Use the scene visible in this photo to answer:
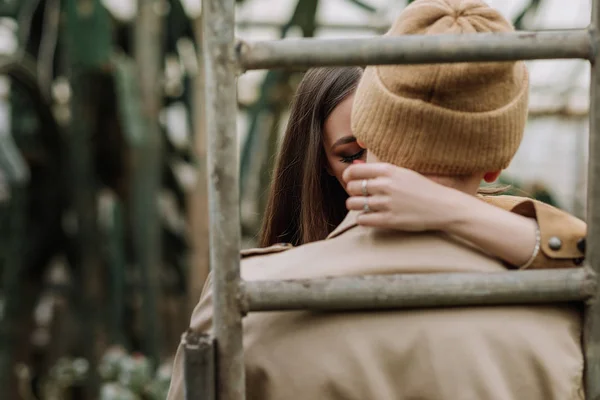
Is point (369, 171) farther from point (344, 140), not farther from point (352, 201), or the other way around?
point (344, 140)

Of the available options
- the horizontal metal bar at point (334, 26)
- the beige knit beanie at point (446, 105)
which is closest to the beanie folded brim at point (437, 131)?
the beige knit beanie at point (446, 105)

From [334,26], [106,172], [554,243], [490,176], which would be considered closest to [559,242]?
[554,243]

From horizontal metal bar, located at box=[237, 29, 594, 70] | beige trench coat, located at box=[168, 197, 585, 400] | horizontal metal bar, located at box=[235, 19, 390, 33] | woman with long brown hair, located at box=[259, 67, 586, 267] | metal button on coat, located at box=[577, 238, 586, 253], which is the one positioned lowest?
beige trench coat, located at box=[168, 197, 585, 400]

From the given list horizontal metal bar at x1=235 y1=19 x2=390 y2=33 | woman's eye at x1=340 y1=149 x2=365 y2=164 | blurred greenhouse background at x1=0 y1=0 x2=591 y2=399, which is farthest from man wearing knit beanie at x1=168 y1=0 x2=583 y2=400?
horizontal metal bar at x1=235 y1=19 x2=390 y2=33

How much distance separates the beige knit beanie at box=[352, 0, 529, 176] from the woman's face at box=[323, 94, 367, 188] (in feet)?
1.34

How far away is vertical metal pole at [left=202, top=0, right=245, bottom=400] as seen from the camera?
2.07ft

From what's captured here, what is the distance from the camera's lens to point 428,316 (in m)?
0.68

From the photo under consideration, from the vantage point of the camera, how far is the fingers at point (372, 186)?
0.68 meters

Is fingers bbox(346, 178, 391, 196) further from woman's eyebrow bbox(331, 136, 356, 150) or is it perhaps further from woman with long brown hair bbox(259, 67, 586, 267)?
woman's eyebrow bbox(331, 136, 356, 150)

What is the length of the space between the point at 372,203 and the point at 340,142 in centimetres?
47

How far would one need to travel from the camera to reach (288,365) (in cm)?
68

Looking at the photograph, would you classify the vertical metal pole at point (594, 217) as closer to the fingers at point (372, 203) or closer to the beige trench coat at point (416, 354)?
the beige trench coat at point (416, 354)

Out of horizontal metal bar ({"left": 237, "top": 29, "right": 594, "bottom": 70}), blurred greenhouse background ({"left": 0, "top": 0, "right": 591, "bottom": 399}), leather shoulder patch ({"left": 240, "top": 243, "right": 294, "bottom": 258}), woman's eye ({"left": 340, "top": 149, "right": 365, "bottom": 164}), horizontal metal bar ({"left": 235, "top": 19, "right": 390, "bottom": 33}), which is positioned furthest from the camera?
horizontal metal bar ({"left": 235, "top": 19, "right": 390, "bottom": 33})

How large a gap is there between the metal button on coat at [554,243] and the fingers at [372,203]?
0.14 metres
